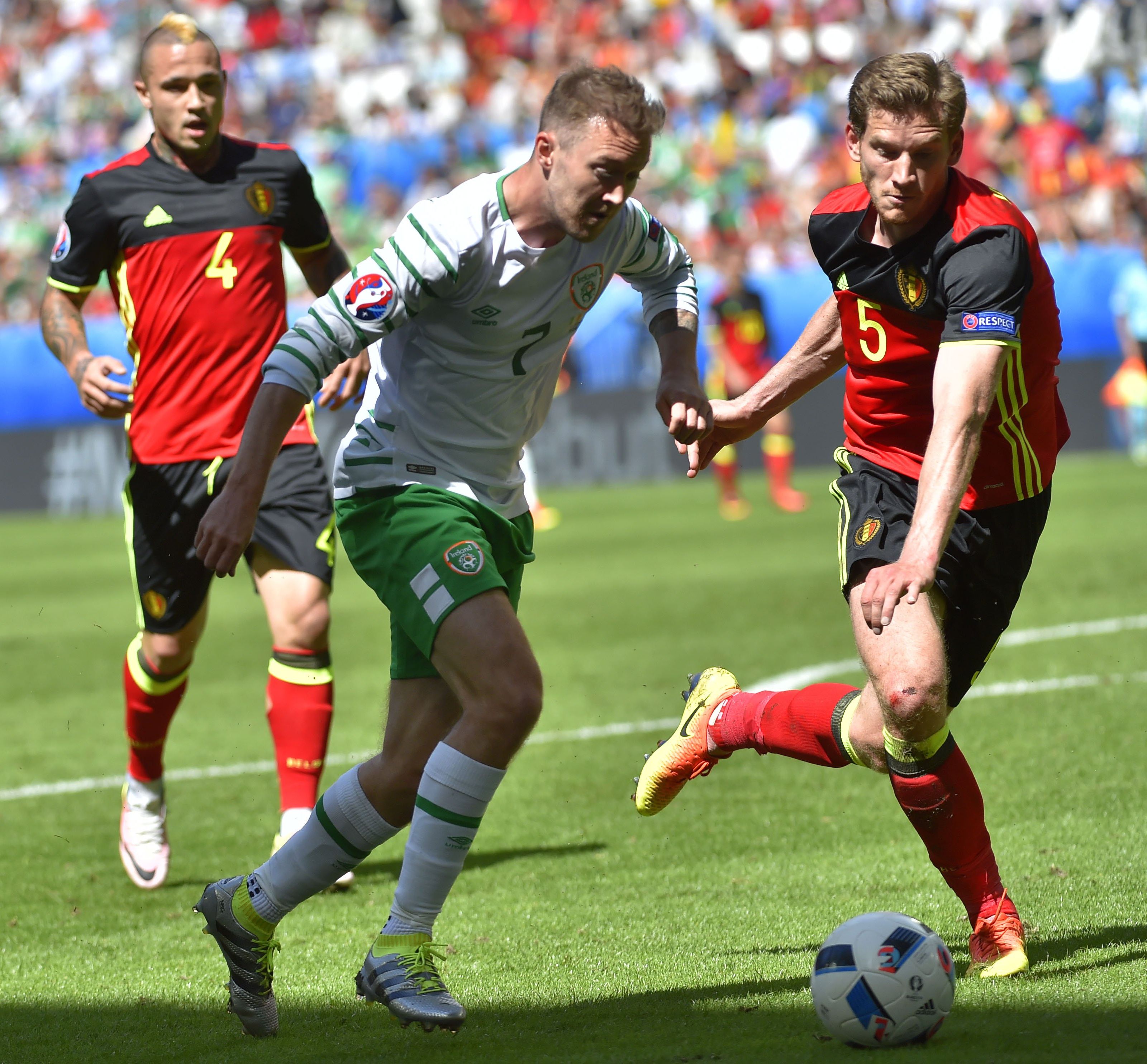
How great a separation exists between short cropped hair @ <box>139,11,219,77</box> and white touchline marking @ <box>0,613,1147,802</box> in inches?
113

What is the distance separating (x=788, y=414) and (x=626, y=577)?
619 centimetres

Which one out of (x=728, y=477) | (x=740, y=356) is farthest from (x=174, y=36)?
(x=740, y=356)

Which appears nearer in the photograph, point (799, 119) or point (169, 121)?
point (169, 121)

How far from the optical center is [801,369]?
418 cm

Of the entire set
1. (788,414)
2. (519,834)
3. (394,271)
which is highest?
(394,271)

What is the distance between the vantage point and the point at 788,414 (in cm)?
1784

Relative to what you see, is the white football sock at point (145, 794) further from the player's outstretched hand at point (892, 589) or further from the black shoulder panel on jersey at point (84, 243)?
the player's outstretched hand at point (892, 589)

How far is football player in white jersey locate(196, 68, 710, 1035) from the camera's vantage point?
3.41m

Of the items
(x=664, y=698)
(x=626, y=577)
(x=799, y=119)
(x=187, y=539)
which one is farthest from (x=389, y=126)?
(x=187, y=539)

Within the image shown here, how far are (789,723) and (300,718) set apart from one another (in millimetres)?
1769

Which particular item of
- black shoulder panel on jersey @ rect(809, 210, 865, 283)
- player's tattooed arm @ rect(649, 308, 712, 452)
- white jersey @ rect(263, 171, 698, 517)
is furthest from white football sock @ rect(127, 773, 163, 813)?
black shoulder panel on jersey @ rect(809, 210, 865, 283)

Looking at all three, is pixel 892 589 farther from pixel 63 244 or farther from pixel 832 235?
pixel 63 244

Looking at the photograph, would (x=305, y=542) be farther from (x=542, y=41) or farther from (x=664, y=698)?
(x=542, y=41)

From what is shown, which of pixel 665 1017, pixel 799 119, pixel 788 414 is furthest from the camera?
pixel 799 119
